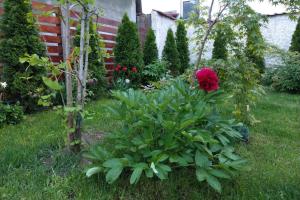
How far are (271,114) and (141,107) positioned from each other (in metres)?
3.03

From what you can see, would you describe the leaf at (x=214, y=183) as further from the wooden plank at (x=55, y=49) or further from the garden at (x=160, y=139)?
the wooden plank at (x=55, y=49)

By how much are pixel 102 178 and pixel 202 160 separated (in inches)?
29.5

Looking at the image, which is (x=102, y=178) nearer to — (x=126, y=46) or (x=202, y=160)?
(x=202, y=160)

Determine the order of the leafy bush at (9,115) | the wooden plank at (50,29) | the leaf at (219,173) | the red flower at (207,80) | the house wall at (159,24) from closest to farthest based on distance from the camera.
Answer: the leaf at (219,173) < the red flower at (207,80) < the leafy bush at (9,115) < the wooden plank at (50,29) < the house wall at (159,24)

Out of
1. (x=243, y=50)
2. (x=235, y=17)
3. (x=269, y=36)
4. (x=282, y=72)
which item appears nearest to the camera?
(x=235, y=17)

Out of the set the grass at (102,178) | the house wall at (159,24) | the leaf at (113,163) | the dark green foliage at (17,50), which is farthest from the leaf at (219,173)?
the house wall at (159,24)

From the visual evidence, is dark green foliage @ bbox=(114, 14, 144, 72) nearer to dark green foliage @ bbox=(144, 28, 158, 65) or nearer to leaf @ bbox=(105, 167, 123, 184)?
dark green foliage @ bbox=(144, 28, 158, 65)

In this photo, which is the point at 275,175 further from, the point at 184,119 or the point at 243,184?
the point at 184,119

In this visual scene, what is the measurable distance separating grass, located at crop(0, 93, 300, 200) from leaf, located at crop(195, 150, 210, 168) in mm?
215

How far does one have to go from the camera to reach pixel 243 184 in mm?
2189

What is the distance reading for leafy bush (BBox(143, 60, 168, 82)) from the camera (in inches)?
281

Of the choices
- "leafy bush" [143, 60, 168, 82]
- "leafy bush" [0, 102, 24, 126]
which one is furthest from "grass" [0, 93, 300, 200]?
"leafy bush" [143, 60, 168, 82]

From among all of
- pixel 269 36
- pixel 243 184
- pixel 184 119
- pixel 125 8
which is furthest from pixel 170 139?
pixel 269 36

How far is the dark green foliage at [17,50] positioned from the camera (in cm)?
433
